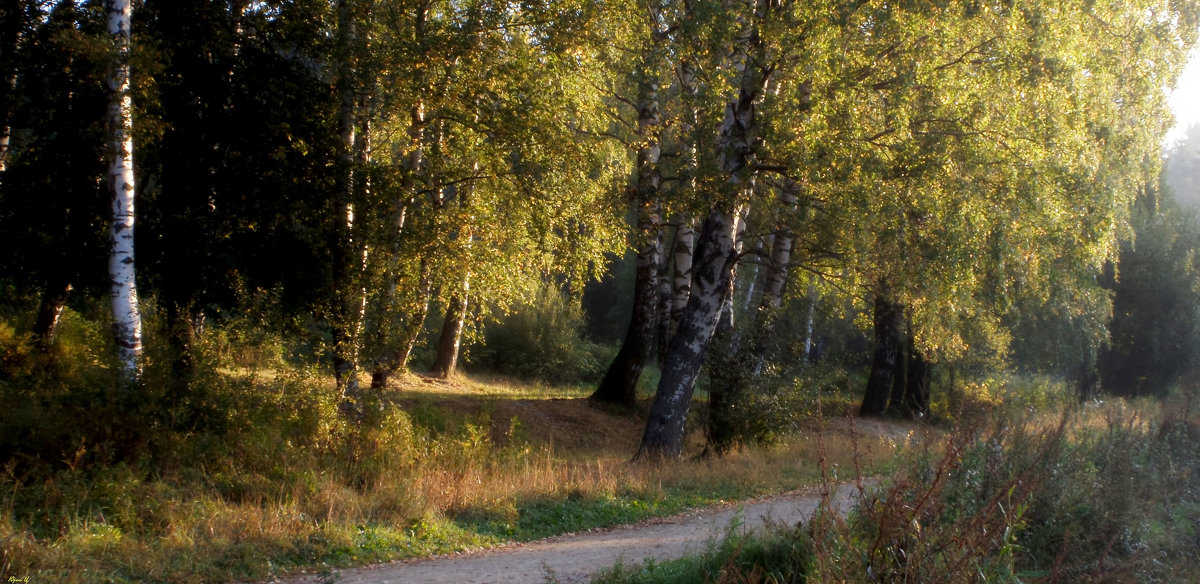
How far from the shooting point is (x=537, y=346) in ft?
103

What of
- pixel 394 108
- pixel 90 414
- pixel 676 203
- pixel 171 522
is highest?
pixel 394 108

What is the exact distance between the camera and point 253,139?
1345cm

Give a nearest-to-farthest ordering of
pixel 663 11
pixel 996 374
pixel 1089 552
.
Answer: pixel 1089 552, pixel 663 11, pixel 996 374

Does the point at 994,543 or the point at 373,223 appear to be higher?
the point at 373,223

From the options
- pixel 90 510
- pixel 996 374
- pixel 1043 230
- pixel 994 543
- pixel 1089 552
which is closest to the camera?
pixel 994 543

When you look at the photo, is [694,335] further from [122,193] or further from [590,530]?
[122,193]

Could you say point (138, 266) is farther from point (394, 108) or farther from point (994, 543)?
point (994, 543)

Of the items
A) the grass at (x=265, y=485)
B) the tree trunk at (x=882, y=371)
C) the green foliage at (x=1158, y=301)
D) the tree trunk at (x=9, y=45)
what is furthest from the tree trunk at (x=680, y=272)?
the green foliage at (x=1158, y=301)

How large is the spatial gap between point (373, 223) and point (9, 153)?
6214mm

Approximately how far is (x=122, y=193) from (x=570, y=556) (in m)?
7.01

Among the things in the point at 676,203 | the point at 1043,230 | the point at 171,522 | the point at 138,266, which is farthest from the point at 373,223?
the point at 1043,230

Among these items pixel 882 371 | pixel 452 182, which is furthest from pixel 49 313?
pixel 882 371

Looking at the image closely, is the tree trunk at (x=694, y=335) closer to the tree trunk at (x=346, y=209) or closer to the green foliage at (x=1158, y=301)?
the tree trunk at (x=346, y=209)

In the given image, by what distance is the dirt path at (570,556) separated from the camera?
7109 millimetres
